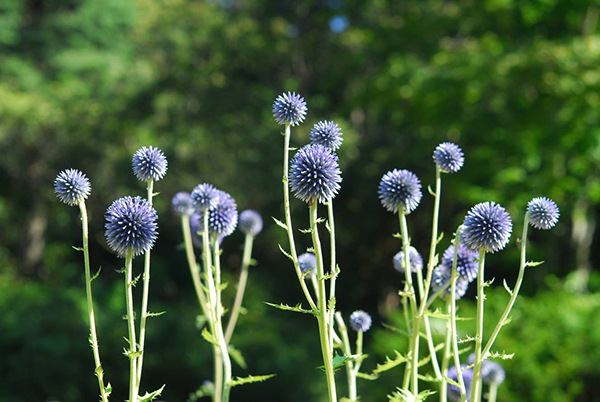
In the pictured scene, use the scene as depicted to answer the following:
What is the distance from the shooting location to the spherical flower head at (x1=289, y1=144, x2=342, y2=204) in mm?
1529

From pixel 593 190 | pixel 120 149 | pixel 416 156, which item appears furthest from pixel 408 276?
pixel 120 149

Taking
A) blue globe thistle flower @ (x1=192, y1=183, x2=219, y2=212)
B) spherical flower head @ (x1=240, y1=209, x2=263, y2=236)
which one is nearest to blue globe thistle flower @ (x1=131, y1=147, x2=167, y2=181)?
blue globe thistle flower @ (x1=192, y1=183, x2=219, y2=212)

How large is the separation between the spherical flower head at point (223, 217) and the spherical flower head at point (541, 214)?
100 centimetres

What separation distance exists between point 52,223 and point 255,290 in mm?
7942

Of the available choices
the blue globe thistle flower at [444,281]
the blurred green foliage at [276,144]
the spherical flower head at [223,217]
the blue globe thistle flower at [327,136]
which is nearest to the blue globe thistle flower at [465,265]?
the blue globe thistle flower at [444,281]

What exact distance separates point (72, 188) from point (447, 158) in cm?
109

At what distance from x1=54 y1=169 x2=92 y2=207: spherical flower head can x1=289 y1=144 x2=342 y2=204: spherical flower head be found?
524 millimetres

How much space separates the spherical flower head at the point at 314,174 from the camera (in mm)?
1529

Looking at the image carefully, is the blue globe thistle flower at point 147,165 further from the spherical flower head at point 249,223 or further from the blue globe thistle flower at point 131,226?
the spherical flower head at point 249,223

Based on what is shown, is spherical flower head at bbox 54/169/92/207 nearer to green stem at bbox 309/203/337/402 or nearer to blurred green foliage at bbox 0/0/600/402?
green stem at bbox 309/203/337/402

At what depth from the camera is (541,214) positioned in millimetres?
1589

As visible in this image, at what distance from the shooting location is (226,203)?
7.13 feet

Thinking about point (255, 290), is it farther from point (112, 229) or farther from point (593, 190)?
point (112, 229)

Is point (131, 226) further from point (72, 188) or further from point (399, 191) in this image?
point (399, 191)
